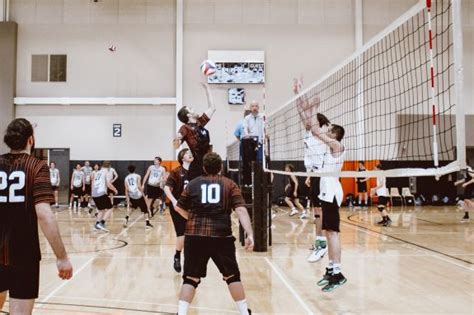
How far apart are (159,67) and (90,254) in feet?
41.7

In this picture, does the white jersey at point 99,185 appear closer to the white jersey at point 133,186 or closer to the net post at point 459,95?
the white jersey at point 133,186

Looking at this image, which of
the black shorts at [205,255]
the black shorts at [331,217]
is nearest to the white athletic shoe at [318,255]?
the black shorts at [331,217]

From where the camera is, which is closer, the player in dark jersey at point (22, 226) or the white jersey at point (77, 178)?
the player in dark jersey at point (22, 226)

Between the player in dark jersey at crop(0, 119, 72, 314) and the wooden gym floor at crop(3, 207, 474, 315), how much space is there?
186 cm

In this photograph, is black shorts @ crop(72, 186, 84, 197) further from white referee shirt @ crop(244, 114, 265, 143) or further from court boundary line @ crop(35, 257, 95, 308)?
court boundary line @ crop(35, 257, 95, 308)

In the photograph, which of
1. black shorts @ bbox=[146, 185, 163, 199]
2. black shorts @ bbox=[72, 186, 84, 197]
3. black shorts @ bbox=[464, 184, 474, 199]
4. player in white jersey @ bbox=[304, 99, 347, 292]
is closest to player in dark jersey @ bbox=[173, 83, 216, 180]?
player in white jersey @ bbox=[304, 99, 347, 292]

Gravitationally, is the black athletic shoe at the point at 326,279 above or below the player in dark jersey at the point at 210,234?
below

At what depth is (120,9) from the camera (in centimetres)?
1958

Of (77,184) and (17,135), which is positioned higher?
(17,135)

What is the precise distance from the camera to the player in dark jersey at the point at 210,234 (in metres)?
3.87

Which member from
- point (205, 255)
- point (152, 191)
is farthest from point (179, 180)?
point (152, 191)

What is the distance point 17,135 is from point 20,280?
0.83 metres

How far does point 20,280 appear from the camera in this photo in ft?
8.95

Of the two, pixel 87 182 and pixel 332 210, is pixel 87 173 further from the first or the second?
pixel 332 210
